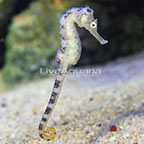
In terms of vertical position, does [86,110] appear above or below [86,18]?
below

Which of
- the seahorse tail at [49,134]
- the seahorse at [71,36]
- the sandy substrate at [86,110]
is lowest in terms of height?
the sandy substrate at [86,110]

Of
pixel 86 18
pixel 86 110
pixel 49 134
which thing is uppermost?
pixel 86 18

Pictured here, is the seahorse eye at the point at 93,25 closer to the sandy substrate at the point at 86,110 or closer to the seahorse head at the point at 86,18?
the seahorse head at the point at 86,18

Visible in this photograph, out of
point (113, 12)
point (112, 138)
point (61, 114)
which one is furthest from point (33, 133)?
point (113, 12)

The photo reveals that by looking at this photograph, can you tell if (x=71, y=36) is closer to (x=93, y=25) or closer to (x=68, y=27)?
(x=68, y=27)

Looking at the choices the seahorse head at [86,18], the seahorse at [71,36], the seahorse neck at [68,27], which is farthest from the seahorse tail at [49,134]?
the seahorse head at [86,18]

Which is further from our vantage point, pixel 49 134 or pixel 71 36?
pixel 49 134

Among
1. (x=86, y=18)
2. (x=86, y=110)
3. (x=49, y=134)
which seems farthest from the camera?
(x=86, y=110)

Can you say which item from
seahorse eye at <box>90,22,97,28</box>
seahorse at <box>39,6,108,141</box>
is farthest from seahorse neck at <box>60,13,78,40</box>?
seahorse eye at <box>90,22,97,28</box>

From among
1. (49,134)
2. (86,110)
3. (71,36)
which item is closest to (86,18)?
(71,36)
